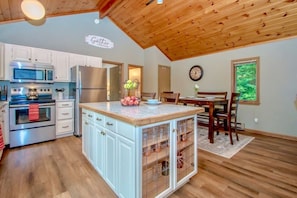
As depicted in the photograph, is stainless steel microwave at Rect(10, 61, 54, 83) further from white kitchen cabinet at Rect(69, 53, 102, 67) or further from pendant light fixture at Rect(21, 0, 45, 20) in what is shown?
pendant light fixture at Rect(21, 0, 45, 20)

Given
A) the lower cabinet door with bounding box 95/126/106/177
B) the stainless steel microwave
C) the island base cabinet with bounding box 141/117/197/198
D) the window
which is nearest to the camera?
the island base cabinet with bounding box 141/117/197/198

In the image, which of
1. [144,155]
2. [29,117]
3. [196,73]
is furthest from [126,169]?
[196,73]

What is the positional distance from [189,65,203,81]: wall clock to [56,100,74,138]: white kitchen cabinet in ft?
12.9

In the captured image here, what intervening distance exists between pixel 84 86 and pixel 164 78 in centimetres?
324

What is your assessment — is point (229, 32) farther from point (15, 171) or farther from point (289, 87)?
point (15, 171)

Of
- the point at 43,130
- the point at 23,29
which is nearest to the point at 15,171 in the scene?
the point at 43,130

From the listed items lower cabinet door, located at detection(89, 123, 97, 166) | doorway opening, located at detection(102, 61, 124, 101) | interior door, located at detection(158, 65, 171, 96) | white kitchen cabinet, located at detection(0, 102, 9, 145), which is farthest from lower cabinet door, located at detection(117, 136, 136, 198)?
interior door, located at detection(158, 65, 171, 96)

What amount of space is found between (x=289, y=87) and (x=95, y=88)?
4.70m

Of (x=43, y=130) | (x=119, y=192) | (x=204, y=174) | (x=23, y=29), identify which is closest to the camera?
(x=119, y=192)

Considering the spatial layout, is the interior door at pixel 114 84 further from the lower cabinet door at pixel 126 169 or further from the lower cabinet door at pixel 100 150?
the lower cabinet door at pixel 126 169

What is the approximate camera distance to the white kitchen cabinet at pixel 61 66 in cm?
368

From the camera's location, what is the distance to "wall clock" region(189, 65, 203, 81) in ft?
17.1

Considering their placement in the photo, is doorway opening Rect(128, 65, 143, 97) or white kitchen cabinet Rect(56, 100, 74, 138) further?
doorway opening Rect(128, 65, 143, 97)

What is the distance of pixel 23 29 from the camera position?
3.59 meters
